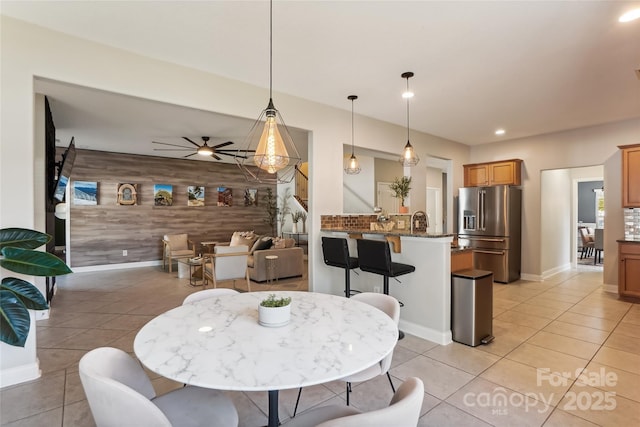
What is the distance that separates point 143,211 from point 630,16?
337 inches

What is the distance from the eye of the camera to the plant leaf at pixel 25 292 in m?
2.06

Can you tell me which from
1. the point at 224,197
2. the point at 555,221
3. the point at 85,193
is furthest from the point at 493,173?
the point at 85,193

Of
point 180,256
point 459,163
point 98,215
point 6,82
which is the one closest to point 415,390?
point 6,82

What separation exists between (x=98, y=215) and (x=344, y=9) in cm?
720

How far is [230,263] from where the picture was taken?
5.05 metres

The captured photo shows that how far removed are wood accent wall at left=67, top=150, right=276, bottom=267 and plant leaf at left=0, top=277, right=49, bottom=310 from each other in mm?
5663

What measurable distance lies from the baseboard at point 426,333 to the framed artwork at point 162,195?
21.9 feet

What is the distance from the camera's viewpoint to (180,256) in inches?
274

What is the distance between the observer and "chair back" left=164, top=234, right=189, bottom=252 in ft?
23.8

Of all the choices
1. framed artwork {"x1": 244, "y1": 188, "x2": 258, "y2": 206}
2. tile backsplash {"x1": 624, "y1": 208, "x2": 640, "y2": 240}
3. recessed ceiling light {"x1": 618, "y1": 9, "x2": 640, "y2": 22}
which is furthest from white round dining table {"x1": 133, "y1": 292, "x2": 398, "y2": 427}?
framed artwork {"x1": 244, "y1": 188, "x2": 258, "y2": 206}

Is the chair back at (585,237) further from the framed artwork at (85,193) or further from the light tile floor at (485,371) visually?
the framed artwork at (85,193)

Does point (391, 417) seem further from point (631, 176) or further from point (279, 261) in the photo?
point (631, 176)

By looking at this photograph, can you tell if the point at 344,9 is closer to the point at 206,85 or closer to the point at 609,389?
the point at 206,85

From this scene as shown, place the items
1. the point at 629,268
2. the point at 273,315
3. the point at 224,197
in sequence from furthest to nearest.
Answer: the point at 224,197, the point at 629,268, the point at 273,315
